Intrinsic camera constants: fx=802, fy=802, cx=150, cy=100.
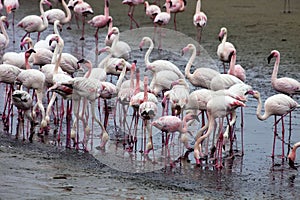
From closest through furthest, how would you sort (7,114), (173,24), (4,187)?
(4,187)
(7,114)
(173,24)

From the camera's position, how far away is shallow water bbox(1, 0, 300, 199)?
752 centimetres

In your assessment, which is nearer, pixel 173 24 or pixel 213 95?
pixel 213 95

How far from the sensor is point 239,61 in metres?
13.6

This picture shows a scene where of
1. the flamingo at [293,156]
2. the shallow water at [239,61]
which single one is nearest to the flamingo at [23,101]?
the shallow water at [239,61]

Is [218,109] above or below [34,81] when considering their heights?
below

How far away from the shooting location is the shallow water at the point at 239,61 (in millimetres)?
7516

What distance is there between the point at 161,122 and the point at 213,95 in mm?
729

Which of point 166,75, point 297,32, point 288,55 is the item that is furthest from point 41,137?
point 297,32

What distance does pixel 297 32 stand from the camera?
1587 cm

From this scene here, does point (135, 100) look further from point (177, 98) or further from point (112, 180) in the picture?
point (112, 180)

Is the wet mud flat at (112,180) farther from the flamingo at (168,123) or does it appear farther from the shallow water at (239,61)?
the flamingo at (168,123)

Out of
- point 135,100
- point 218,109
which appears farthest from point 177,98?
point 218,109

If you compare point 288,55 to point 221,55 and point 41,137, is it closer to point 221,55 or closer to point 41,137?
point 221,55

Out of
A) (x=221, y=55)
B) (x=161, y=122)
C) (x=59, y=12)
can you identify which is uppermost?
(x=59, y=12)
